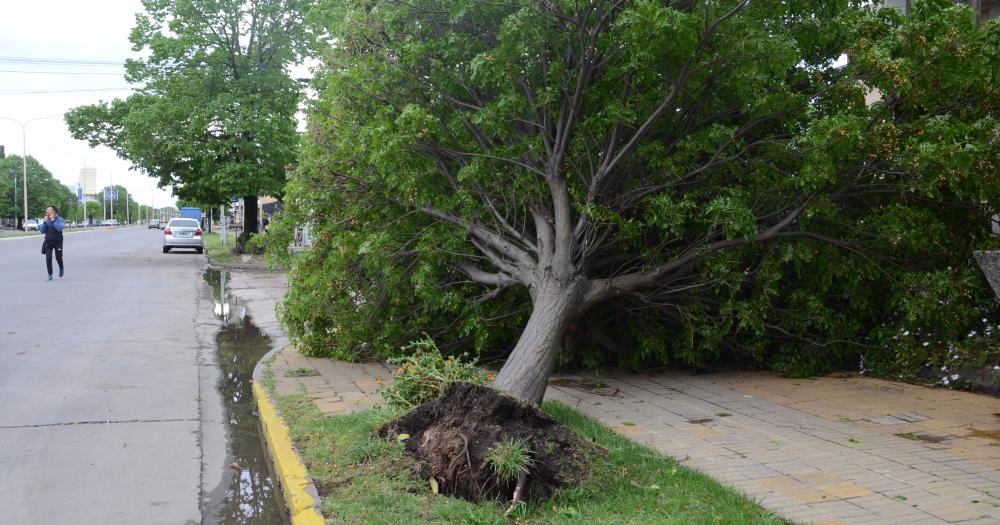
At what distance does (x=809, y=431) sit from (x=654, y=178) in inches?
111

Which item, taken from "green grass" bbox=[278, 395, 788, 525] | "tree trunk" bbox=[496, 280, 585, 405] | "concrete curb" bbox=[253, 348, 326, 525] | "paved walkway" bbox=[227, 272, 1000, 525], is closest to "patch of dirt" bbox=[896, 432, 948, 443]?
"paved walkway" bbox=[227, 272, 1000, 525]

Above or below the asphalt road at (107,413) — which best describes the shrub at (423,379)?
above

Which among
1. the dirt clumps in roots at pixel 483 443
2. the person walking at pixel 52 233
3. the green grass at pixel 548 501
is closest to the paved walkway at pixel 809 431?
the green grass at pixel 548 501

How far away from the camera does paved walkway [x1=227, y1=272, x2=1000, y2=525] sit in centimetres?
451

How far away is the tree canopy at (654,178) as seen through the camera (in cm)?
671

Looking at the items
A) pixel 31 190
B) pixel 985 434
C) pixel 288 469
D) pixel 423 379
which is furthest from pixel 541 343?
pixel 31 190

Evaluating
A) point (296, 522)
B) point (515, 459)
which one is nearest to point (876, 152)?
point (515, 459)

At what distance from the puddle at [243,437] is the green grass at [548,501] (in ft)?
1.21

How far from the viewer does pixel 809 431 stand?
6.16m

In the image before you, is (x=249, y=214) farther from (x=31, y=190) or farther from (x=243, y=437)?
(x=31, y=190)

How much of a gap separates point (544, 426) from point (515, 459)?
28.1 inches

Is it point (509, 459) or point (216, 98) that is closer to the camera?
point (509, 459)

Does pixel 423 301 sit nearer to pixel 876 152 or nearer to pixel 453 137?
pixel 453 137

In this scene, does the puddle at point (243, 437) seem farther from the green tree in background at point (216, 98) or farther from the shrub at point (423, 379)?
the green tree in background at point (216, 98)
